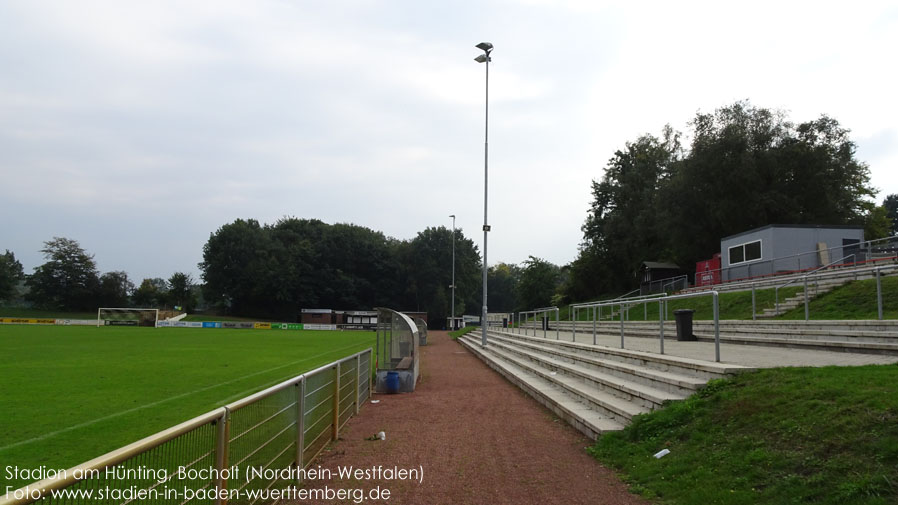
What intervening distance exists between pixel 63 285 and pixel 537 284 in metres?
70.6

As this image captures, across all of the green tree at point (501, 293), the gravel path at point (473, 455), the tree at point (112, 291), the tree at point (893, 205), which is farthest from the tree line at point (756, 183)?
the tree at point (112, 291)

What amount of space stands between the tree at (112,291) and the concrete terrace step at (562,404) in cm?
8698

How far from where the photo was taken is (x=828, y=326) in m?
11.7

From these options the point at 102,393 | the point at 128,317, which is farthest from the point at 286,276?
the point at 102,393

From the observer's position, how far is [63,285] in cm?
8544

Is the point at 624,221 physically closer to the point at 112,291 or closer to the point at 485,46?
the point at 485,46

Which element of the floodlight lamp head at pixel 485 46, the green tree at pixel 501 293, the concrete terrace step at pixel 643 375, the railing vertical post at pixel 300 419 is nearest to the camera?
the railing vertical post at pixel 300 419

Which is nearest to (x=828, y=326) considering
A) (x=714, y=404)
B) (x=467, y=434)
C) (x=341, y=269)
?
(x=714, y=404)

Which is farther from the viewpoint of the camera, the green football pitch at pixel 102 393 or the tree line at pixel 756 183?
the tree line at pixel 756 183

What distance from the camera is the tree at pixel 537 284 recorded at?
6297 centimetres

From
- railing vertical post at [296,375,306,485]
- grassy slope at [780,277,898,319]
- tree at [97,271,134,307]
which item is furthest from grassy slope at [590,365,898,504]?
tree at [97,271,134,307]

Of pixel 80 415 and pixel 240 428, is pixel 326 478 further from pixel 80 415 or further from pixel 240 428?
pixel 80 415

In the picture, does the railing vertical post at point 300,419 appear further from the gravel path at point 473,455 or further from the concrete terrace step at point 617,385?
the concrete terrace step at point 617,385

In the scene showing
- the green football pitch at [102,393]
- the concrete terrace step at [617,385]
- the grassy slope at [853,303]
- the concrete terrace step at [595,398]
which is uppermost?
the grassy slope at [853,303]
